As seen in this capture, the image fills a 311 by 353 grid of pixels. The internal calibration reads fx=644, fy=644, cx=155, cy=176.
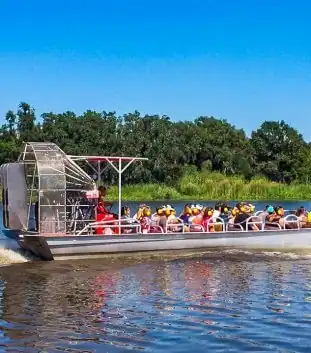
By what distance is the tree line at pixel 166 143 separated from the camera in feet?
258

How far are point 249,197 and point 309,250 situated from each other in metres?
45.2

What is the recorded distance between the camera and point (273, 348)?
11.8 meters

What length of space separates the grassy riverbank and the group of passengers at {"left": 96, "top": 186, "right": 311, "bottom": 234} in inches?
1603

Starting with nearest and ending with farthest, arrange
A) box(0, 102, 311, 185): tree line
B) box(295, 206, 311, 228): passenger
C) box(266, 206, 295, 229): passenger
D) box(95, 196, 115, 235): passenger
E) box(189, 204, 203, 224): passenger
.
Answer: box(95, 196, 115, 235): passenger < box(189, 204, 203, 224): passenger < box(266, 206, 295, 229): passenger < box(295, 206, 311, 228): passenger < box(0, 102, 311, 185): tree line

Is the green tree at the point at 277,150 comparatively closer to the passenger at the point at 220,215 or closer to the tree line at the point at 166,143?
the tree line at the point at 166,143

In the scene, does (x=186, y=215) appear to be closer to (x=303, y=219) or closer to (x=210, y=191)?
(x=303, y=219)

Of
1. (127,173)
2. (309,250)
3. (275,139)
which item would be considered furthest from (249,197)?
(309,250)

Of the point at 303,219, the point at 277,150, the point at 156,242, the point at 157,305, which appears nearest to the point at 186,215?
the point at 156,242

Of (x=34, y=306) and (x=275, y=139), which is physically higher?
(x=275, y=139)

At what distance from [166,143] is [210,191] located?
12.7 m

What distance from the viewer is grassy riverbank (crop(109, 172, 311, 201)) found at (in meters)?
69.1

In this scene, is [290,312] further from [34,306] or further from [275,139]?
[275,139]

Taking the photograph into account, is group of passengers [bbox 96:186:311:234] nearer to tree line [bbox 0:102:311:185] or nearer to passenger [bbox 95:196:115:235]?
passenger [bbox 95:196:115:235]

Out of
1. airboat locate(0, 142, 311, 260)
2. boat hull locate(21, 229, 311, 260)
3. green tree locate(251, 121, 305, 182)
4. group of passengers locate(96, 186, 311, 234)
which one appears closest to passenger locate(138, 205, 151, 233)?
group of passengers locate(96, 186, 311, 234)
